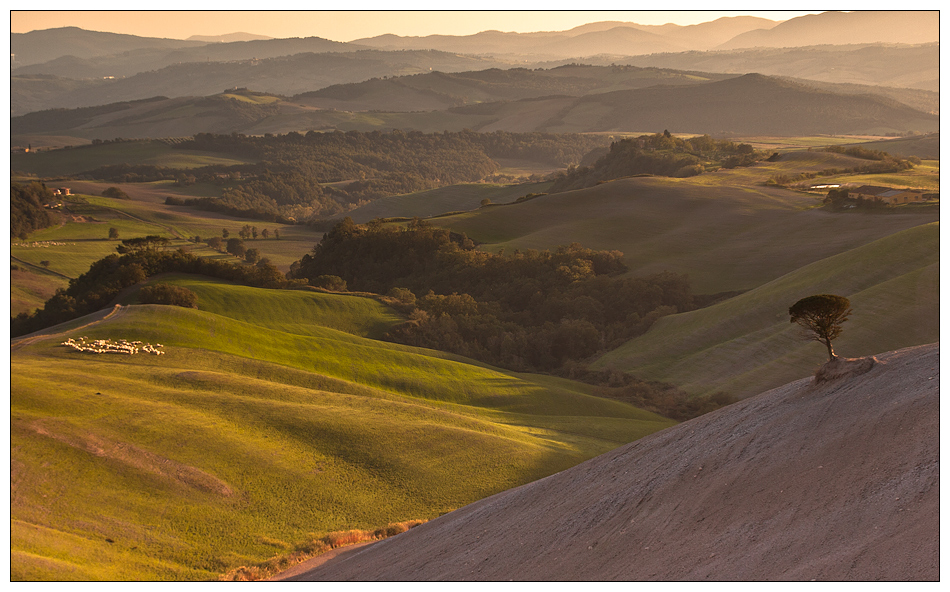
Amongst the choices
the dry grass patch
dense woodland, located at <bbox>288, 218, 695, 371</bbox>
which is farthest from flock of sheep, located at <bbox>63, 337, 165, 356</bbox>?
dense woodland, located at <bbox>288, 218, 695, 371</bbox>

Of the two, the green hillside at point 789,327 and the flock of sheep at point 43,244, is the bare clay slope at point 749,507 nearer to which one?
the green hillside at point 789,327

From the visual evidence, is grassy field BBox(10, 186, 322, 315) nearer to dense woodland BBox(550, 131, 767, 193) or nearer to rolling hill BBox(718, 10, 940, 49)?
dense woodland BBox(550, 131, 767, 193)

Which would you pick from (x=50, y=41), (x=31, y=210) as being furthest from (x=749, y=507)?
(x=31, y=210)

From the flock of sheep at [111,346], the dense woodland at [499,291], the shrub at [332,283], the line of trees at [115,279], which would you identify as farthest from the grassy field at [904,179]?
the flock of sheep at [111,346]

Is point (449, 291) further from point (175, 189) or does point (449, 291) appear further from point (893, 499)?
point (175, 189)

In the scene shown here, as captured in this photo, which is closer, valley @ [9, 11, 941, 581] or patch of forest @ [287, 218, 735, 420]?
valley @ [9, 11, 941, 581]

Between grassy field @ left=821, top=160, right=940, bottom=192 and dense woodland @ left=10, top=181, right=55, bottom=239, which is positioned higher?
grassy field @ left=821, top=160, right=940, bottom=192
